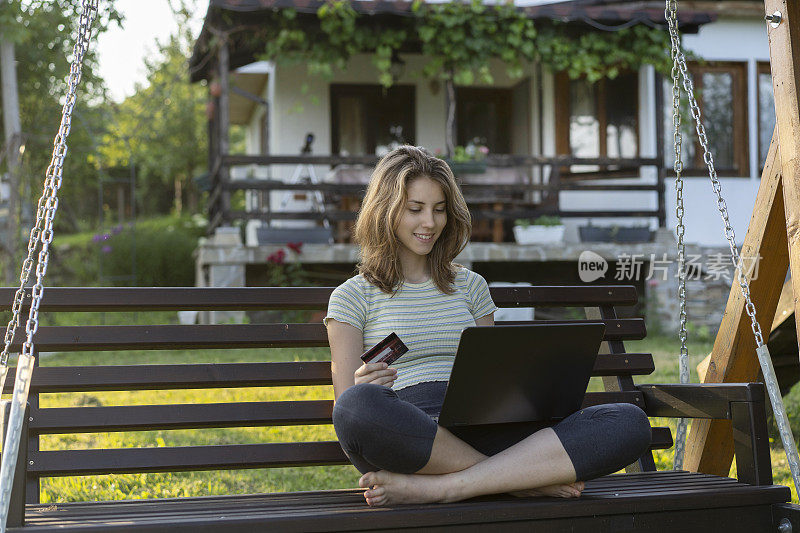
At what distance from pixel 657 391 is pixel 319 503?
1246mm

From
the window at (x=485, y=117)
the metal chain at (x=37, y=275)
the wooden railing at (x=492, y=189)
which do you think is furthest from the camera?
the window at (x=485, y=117)

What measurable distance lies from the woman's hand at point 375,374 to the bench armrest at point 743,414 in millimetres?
985

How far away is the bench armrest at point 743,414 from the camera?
2.60 metres

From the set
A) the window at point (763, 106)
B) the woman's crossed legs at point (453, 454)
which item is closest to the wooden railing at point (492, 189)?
the window at point (763, 106)

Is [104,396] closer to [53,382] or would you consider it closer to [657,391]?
[53,382]

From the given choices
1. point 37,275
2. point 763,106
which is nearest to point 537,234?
point 763,106

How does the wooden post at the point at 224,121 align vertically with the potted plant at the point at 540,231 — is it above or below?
above

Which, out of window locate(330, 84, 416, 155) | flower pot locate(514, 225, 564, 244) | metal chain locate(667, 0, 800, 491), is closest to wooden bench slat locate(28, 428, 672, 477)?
metal chain locate(667, 0, 800, 491)

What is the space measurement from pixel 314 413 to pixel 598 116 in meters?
9.37

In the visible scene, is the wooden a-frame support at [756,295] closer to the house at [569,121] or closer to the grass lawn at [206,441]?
the grass lawn at [206,441]

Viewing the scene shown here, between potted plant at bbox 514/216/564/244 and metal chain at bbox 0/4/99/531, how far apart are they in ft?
25.8

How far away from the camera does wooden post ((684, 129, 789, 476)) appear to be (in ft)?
10.2

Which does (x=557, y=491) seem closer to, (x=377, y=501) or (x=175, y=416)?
(x=377, y=501)

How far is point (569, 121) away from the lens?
1159 centimetres
